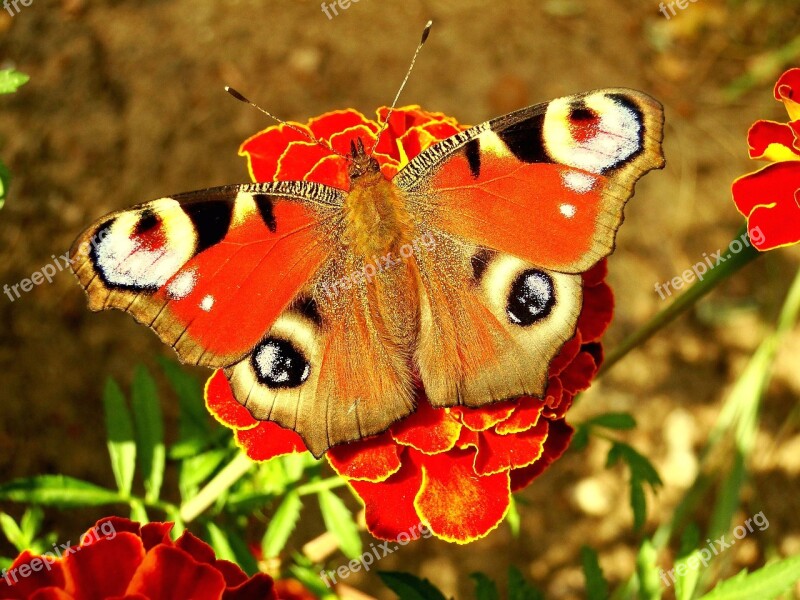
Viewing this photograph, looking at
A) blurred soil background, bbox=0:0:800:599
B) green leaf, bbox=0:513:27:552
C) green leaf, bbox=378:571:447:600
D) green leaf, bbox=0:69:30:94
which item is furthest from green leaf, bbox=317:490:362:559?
blurred soil background, bbox=0:0:800:599

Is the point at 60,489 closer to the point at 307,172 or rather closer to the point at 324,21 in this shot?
the point at 307,172

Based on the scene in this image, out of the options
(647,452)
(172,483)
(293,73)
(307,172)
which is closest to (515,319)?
(307,172)

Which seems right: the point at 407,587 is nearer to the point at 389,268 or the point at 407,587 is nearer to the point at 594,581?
the point at 594,581

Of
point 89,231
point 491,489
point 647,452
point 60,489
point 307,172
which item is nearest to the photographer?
point 89,231

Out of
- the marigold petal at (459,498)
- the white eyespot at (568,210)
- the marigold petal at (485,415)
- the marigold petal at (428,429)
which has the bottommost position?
the marigold petal at (459,498)

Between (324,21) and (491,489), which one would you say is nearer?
(491,489)

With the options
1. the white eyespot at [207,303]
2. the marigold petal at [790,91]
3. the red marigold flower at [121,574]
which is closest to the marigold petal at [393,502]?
the red marigold flower at [121,574]

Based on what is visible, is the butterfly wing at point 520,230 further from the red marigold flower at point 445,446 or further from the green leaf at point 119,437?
the green leaf at point 119,437
